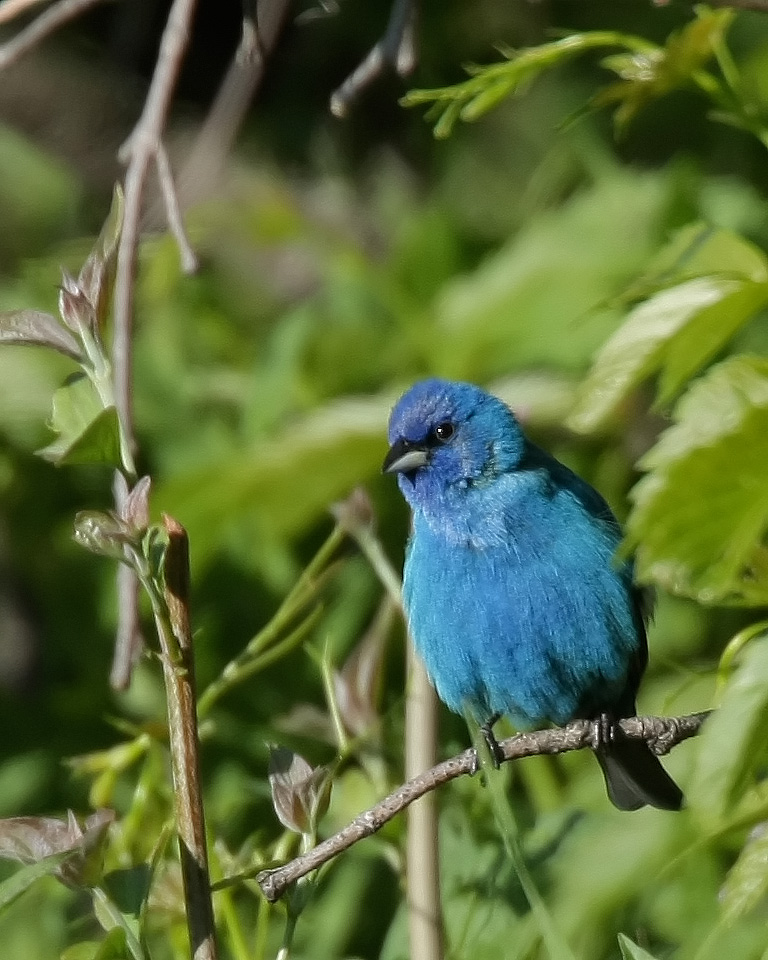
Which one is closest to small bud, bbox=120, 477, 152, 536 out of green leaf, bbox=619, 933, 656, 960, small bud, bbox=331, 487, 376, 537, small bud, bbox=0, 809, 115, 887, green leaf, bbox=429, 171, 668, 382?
small bud, bbox=0, 809, 115, 887

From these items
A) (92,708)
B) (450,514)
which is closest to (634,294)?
(450,514)

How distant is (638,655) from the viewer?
282 cm

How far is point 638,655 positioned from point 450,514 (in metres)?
0.43

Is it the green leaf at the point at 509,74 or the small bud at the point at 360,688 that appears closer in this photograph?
the green leaf at the point at 509,74

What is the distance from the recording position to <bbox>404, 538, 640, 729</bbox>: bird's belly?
2672 mm

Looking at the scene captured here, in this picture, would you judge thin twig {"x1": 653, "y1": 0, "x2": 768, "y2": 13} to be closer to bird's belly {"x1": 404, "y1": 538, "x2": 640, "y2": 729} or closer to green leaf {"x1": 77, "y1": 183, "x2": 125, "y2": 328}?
green leaf {"x1": 77, "y1": 183, "x2": 125, "y2": 328}

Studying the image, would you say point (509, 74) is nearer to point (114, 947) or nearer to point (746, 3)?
point (746, 3)

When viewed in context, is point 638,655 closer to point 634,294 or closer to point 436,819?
point 436,819

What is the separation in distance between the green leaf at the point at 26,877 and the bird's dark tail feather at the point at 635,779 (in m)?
1.56

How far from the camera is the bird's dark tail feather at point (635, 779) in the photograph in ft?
Answer: 9.11

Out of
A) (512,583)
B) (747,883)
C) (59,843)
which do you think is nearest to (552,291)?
(512,583)

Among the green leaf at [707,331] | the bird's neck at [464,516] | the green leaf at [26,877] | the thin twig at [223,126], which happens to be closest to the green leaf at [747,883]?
the green leaf at [707,331]

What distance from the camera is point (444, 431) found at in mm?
2910

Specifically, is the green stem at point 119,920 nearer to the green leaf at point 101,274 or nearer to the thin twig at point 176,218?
the green leaf at point 101,274
